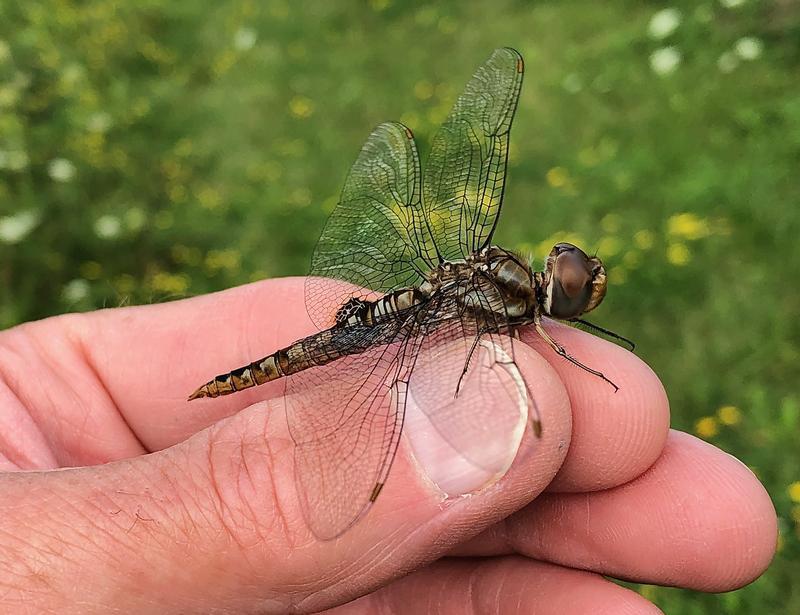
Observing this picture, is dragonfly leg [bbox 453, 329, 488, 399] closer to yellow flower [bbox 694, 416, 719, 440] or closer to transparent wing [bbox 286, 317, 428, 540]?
transparent wing [bbox 286, 317, 428, 540]

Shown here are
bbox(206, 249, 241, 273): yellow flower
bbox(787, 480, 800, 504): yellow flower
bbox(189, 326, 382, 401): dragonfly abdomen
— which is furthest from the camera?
bbox(206, 249, 241, 273): yellow flower

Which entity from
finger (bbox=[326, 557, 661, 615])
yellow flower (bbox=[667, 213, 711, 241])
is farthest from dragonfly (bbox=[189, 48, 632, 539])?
yellow flower (bbox=[667, 213, 711, 241])

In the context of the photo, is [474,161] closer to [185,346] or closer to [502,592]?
[185,346]

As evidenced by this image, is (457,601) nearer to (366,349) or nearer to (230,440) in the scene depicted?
(366,349)

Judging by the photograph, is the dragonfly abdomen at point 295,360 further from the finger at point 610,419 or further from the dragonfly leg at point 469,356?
the finger at point 610,419

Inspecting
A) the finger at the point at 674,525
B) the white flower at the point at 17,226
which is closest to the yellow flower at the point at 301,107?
the white flower at the point at 17,226

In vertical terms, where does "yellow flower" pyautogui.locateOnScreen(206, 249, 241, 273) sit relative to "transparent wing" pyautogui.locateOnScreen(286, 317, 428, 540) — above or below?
above
